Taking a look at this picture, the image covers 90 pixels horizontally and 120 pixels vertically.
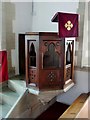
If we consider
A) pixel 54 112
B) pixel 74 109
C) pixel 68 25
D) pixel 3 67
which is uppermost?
pixel 68 25

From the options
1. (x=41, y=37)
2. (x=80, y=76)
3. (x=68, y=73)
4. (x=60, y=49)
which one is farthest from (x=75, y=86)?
(x=41, y=37)

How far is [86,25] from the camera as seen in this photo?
155 inches

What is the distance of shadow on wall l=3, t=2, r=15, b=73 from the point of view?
13.5 ft

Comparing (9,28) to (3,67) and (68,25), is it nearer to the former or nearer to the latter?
(3,67)

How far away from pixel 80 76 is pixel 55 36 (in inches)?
53.2

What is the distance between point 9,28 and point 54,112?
2.14m

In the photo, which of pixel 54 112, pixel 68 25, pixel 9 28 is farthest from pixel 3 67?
pixel 68 25

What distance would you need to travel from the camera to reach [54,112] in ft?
13.0

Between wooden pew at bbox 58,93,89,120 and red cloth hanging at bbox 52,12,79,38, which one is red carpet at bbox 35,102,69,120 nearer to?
wooden pew at bbox 58,93,89,120

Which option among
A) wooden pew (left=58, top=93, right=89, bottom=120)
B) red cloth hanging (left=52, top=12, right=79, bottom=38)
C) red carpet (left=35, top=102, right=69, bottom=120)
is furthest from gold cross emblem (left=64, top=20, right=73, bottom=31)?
red carpet (left=35, top=102, right=69, bottom=120)

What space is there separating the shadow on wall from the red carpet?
1.27 m

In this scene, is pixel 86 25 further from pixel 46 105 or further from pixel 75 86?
pixel 46 105

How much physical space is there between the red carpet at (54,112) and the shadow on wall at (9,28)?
1.27m

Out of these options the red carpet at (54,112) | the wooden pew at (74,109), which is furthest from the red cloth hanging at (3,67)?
the wooden pew at (74,109)
